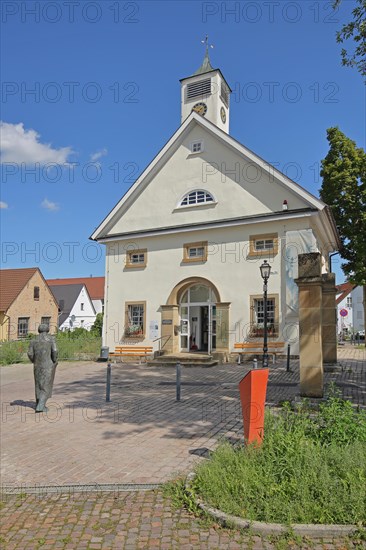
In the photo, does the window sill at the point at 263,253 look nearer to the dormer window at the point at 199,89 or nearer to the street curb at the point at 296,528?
the dormer window at the point at 199,89

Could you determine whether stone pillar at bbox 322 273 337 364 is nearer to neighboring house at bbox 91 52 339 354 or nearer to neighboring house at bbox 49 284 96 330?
neighboring house at bbox 91 52 339 354

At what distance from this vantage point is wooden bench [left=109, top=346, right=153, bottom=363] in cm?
2201

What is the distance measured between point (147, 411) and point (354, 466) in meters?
5.53

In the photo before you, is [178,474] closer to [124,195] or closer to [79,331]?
[124,195]

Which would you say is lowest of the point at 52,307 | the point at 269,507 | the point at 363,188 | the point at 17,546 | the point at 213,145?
the point at 17,546

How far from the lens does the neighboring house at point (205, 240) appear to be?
1936 centimetres

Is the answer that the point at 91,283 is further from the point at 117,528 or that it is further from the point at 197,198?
the point at 117,528

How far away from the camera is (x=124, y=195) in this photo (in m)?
24.0

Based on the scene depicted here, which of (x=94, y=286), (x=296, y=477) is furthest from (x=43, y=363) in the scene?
(x=94, y=286)

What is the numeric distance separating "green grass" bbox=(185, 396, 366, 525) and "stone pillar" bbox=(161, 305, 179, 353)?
16005 mm

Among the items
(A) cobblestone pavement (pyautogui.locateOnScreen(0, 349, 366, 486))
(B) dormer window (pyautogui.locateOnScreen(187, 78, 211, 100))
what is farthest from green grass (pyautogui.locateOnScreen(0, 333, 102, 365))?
(B) dormer window (pyautogui.locateOnScreen(187, 78, 211, 100))

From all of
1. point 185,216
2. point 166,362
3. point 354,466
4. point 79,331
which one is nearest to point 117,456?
point 354,466

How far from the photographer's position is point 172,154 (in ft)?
75.7

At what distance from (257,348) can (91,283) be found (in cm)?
5354
